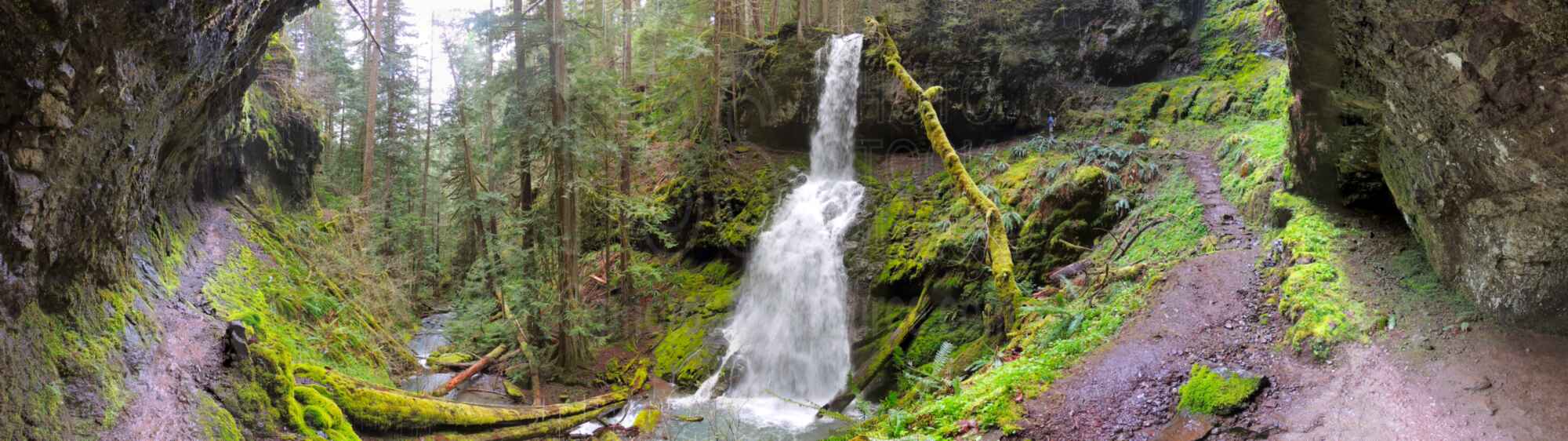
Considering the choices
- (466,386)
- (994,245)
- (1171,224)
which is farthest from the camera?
(466,386)

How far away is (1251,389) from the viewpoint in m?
5.50

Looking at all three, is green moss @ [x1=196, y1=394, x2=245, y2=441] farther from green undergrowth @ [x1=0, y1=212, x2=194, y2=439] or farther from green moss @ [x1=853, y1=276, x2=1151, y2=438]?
green moss @ [x1=853, y1=276, x2=1151, y2=438]

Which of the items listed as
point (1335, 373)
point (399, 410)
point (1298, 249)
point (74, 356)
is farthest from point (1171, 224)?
point (74, 356)

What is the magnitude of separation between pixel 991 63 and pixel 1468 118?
13035mm

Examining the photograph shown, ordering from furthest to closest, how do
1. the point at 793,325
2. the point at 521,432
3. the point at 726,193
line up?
the point at 726,193
the point at 793,325
the point at 521,432

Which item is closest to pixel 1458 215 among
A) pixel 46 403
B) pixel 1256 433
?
pixel 1256 433

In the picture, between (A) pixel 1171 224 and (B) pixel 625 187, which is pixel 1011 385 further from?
(B) pixel 625 187

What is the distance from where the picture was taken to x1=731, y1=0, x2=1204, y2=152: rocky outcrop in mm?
16234

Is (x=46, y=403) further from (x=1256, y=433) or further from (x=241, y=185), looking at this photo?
(x=241, y=185)

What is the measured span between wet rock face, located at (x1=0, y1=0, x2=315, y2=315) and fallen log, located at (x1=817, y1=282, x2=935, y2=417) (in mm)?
9067

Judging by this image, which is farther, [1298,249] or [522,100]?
[522,100]

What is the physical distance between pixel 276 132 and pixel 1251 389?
1555cm

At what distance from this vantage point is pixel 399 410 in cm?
757

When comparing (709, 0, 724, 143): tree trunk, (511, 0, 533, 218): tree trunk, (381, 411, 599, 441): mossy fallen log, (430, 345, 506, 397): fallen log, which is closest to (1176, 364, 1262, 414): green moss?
(381, 411, 599, 441): mossy fallen log
